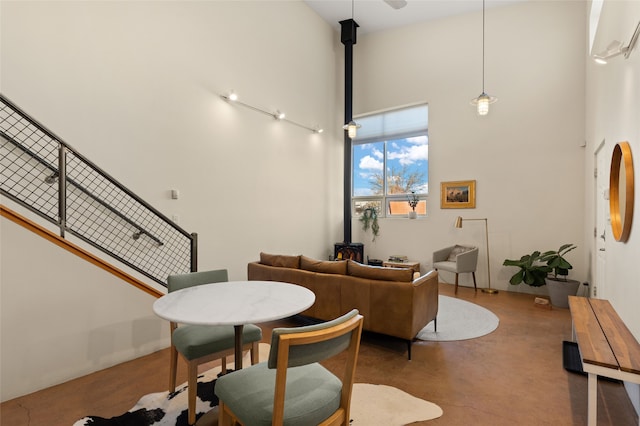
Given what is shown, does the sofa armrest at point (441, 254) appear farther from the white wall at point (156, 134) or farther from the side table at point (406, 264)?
the white wall at point (156, 134)

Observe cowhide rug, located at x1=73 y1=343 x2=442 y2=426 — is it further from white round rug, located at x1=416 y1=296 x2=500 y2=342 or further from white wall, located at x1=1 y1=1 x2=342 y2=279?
white wall, located at x1=1 y1=1 x2=342 y2=279

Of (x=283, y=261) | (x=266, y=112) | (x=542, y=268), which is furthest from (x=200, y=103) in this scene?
(x=542, y=268)

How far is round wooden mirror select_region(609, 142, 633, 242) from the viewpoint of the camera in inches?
89.3

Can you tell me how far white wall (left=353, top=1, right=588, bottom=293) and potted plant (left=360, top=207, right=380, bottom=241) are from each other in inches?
7.2

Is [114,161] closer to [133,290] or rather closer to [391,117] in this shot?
[133,290]

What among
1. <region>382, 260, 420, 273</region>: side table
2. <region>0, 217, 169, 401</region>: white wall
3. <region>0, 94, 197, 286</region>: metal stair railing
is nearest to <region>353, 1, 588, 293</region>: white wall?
<region>382, 260, 420, 273</region>: side table

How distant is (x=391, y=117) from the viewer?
7.12m

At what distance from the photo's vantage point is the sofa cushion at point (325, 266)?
342 cm

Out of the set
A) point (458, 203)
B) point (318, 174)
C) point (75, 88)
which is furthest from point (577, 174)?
point (75, 88)

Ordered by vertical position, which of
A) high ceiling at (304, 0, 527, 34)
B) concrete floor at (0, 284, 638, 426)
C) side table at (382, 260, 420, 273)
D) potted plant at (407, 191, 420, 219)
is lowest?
concrete floor at (0, 284, 638, 426)

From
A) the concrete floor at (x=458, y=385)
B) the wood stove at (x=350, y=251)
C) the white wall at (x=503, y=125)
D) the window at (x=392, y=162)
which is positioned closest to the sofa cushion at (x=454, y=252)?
the white wall at (x=503, y=125)

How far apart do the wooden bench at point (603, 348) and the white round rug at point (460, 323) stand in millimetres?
1219

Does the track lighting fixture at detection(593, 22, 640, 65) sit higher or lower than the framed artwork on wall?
higher

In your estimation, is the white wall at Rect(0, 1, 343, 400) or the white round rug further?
the white round rug
